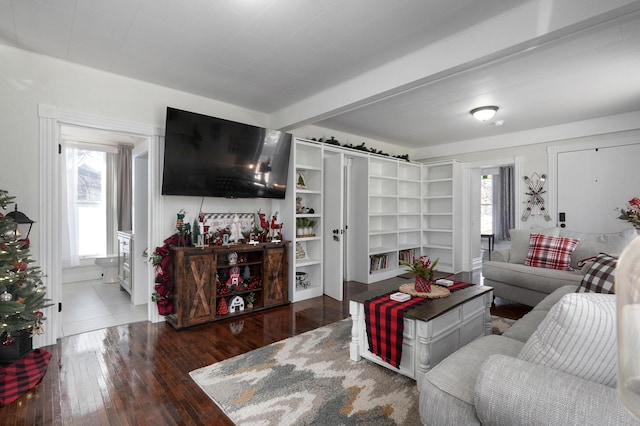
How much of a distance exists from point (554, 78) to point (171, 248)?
14.7 feet

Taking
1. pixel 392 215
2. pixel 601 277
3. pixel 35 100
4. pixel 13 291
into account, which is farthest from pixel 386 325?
pixel 392 215

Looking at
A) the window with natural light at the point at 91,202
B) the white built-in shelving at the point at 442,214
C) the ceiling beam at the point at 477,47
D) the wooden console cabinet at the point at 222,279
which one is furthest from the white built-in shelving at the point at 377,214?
the window with natural light at the point at 91,202

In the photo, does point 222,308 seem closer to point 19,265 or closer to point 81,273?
point 19,265

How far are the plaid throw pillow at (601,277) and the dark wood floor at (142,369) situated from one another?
150cm

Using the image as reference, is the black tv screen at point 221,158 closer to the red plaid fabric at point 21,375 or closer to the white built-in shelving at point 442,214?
the red plaid fabric at point 21,375

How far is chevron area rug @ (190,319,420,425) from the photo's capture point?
1.91 metres

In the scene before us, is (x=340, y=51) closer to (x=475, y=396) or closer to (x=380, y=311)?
(x=380, y=311)

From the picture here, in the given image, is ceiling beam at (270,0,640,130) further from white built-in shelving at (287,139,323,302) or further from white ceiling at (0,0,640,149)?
white built-in shelving at (287,139,323,302)

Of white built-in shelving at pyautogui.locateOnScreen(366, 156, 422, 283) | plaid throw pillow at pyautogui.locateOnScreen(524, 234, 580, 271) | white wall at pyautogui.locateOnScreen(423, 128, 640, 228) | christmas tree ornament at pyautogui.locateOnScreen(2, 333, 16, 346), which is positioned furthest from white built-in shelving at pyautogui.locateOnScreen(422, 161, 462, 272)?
christmas tree ornament at pyautogui.locateOnScreen(2, 333, 16, 346)

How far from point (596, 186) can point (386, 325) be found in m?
4.76

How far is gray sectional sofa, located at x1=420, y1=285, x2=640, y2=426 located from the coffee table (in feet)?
2.54

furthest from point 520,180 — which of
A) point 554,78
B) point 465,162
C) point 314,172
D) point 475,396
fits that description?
point 475,396

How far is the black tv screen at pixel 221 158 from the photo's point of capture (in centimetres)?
339

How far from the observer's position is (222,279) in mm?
3902
